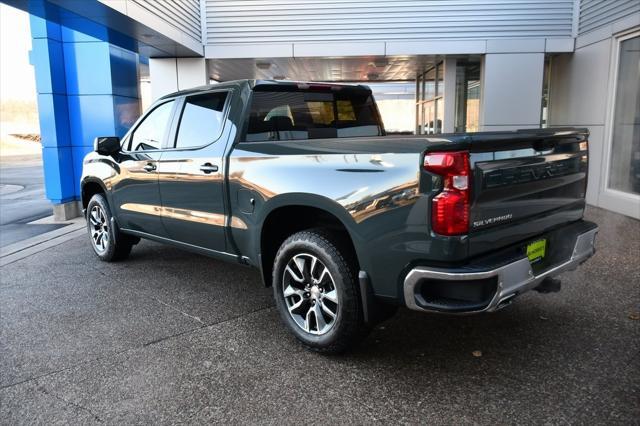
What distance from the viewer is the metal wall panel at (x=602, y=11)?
8258 millimetres

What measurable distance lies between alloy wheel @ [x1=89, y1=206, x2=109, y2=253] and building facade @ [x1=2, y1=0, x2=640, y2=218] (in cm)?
272

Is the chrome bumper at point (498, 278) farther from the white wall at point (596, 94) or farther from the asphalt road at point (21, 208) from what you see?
the asphalt road at point (21, 208)

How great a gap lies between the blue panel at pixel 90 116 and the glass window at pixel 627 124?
8.74 meters

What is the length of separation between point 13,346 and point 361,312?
2.52 m

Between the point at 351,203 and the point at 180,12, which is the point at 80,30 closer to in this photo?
the point at 180,12

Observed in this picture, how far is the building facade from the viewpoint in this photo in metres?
8.60

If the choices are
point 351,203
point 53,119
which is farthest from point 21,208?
point 351,203

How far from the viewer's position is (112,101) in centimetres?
914

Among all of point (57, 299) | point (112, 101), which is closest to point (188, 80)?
point (112, 101)

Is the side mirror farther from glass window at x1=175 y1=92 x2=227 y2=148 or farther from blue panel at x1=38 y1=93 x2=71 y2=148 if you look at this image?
blue panel at x1=38 y1=93 x2=71 y2=148

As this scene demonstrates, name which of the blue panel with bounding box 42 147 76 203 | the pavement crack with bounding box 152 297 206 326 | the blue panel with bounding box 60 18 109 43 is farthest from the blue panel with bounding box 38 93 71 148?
the pavement crack with bounding box 152 297 206 326

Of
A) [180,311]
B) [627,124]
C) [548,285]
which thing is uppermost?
→ [627,124]

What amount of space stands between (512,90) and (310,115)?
8.11 metres

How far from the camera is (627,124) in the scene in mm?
8578
